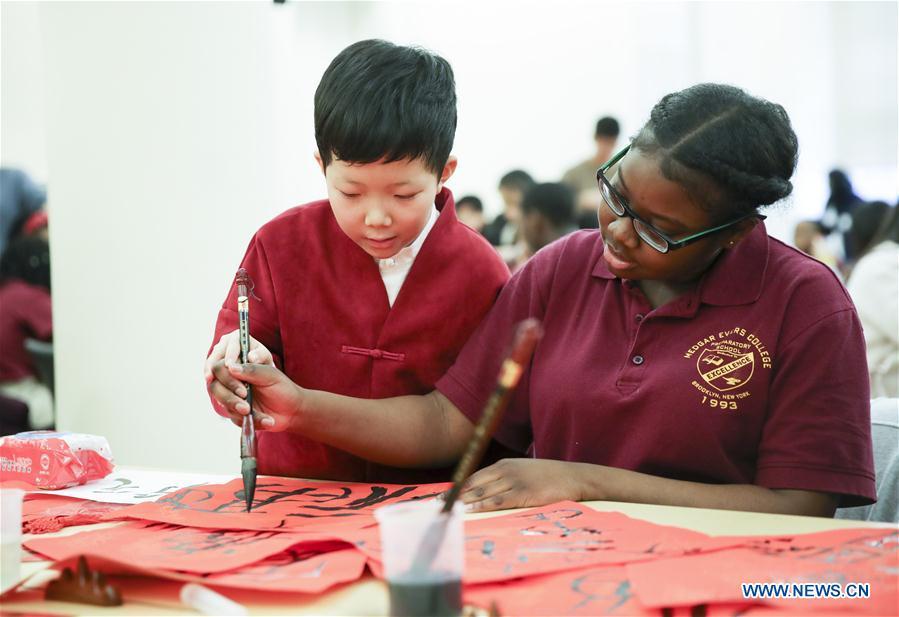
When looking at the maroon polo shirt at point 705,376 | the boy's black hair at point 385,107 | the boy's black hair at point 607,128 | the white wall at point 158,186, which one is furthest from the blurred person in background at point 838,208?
the boy's black hair at point 385,107

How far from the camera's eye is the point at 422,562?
812 millimetres

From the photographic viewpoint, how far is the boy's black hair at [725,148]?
1.27 m

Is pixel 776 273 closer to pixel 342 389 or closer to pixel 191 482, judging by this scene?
pixel 342 389

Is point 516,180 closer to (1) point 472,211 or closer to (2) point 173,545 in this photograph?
(1) point 472,211

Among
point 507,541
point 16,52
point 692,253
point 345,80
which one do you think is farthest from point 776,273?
point 16,52

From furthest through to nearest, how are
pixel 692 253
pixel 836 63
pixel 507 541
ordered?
1. pixel 836 63
2. pixel 692 253
3. pixel 507 541

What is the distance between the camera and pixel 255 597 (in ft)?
2.93

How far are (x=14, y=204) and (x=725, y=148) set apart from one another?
3.68 meters

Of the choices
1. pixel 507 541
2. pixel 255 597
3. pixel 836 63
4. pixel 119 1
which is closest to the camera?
pixel 255 597

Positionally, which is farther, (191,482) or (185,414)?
(185,414)

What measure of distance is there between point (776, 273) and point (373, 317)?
63cm

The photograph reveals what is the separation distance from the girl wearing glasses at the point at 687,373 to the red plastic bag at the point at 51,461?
0.35 metres

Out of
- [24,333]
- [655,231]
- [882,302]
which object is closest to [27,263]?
[24,333]

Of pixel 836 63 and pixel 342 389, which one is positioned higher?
pixel 836 63
